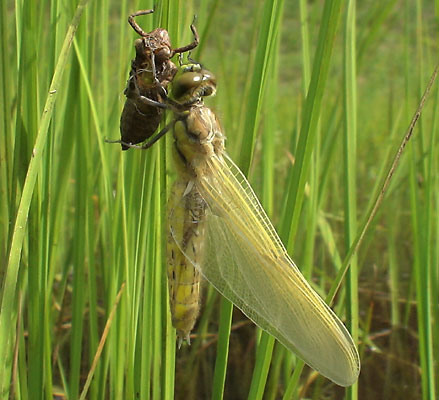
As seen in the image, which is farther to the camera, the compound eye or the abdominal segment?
the abdominal segment

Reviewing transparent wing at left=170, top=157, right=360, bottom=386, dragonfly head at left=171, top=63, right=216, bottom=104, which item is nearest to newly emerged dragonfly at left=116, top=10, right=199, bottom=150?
dragonfly head at left=171, top=63, right=216, bottom=104

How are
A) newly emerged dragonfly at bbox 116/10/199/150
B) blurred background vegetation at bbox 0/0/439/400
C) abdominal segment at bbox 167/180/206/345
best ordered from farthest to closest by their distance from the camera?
abdominal segment at bbox 167/180/206/345 < newly emerged dragonfly at bbox 116/10/199/150 < blurred background vegetation at bbox 0/0/439/400

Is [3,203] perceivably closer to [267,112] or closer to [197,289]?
[197,289]

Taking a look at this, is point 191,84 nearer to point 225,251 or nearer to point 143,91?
point 143,91

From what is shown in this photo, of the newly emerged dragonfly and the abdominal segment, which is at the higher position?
the newly emerged dragonfly

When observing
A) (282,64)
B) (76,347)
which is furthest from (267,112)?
(282,64)

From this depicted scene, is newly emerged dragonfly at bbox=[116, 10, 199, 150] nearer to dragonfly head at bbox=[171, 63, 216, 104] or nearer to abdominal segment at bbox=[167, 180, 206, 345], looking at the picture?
dragonfly head at bbox=[171, 63, 216, 104]

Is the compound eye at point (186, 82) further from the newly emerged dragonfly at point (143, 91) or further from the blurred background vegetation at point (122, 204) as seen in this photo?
the blurred background vegetation at point (122, 204)
